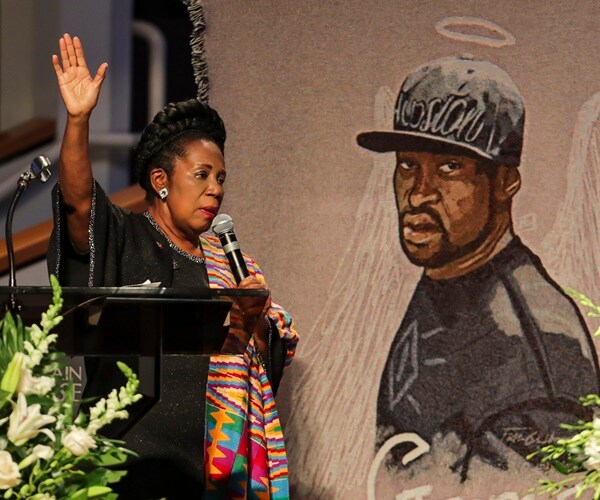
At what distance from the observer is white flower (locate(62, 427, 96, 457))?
5.79 feet

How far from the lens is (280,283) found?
3.52 meters

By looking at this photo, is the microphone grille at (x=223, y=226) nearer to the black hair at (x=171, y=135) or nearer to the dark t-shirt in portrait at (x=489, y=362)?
the black hair at (x=171, y=135)

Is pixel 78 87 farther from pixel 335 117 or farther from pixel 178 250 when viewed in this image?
pixel 335 117

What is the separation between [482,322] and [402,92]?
0.62m

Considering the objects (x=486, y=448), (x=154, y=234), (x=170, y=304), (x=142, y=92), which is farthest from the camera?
(x=142, y=92)

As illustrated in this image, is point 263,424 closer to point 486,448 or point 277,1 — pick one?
point 486,448

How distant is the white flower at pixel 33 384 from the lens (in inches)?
70.6

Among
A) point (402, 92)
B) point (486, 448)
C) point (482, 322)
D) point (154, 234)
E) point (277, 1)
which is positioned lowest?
point (486, 448)

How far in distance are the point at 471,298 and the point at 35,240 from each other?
1.16 metres

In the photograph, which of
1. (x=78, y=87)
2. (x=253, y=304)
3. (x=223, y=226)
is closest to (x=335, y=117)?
(x=223, y=226)

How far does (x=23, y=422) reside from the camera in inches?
69.9

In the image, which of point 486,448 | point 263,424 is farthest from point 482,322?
point 263,424

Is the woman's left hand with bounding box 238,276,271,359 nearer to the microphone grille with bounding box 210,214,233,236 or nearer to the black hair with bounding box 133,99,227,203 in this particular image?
the microphone grille with bounding box 210,214,233,236

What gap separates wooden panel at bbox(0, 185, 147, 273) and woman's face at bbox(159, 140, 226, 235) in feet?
2.79
